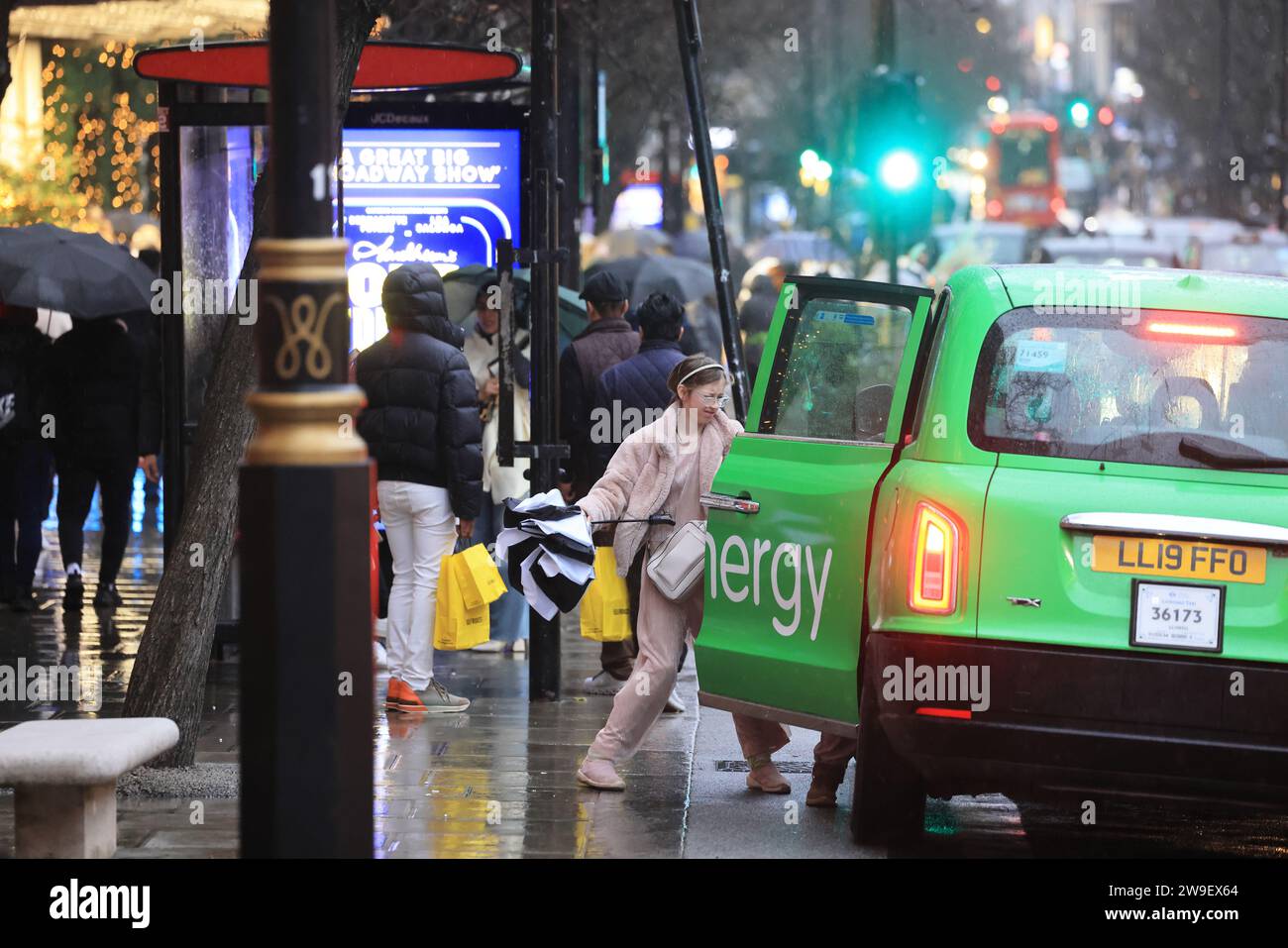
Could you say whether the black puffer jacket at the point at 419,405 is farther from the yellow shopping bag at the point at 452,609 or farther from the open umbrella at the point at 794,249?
the open umbrella at the point at 794,249

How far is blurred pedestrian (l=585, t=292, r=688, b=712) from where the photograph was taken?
35.8 feet

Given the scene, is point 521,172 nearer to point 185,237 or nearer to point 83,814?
point 185,237

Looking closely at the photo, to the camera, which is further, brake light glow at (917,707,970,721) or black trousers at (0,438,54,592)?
black trousers at (0,438,54,592)

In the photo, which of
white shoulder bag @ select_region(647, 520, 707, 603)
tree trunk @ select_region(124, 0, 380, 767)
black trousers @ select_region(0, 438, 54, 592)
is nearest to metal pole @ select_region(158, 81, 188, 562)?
black trousers @ select_region(0, 438, 54, 592)

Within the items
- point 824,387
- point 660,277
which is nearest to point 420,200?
point 824,387

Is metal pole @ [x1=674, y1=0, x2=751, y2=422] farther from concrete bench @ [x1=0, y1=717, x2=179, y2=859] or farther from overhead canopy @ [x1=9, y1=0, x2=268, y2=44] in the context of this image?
concrete bench @ [x1=0, y1=717, x2=179, y2=859]

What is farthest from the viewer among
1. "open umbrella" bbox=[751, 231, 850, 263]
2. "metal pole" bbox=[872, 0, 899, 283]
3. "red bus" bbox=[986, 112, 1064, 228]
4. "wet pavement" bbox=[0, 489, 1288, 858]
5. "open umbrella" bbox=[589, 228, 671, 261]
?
"red bus" bbox=[986, 112, 1064, 228]

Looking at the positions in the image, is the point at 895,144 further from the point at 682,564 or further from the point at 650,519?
the point at 682,564

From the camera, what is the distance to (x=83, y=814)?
6602 mm

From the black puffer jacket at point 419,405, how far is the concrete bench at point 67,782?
3315 mm

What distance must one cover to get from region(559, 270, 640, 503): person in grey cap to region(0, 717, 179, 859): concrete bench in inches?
181

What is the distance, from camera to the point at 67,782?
650cm

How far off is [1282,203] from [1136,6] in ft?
129
